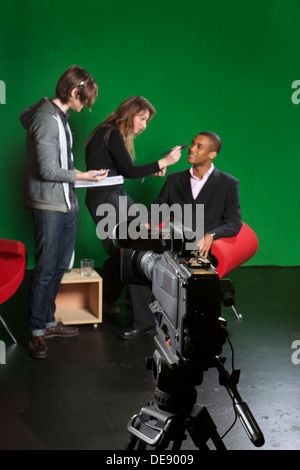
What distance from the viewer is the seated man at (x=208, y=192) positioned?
355 centimetres

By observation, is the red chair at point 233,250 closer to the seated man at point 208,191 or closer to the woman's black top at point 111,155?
the seated man at point 208,191

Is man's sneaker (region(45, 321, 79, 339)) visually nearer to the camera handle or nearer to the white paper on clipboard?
the white paper on clipboard

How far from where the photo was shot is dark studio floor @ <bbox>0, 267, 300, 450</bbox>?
2098 mm

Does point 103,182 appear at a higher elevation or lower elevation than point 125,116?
lower

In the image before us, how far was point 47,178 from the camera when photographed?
283 cm

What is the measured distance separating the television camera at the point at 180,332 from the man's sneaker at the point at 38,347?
1.62m

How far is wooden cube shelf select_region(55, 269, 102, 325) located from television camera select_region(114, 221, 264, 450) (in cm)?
208

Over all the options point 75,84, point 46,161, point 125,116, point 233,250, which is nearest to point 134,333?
point 233,250

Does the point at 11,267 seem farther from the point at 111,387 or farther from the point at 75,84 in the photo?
the point at 75,84

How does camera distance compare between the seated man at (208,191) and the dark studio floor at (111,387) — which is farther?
the seated man at (208,191)

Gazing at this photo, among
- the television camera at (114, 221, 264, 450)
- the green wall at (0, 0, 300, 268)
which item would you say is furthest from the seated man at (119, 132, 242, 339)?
the television camera at (114, 221, 264, 450)

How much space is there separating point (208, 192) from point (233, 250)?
1.49 ft

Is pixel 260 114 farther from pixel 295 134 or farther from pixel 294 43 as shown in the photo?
pixel 294 43

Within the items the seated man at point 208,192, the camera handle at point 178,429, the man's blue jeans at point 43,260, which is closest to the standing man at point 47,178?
the man's blue jeans at point 43,260
